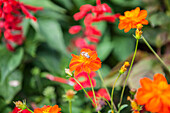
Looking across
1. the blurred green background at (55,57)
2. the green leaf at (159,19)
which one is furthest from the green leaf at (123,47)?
the green leaf at (159,19)

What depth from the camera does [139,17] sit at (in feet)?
1.39

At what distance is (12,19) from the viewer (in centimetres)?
77

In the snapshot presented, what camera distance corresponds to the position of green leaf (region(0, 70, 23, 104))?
86 centimetres

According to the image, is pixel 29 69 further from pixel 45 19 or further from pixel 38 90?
pixel 45 19

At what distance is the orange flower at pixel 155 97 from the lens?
0.99ft

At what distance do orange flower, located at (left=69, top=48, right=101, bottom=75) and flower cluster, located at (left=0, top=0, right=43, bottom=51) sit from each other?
1.17ft

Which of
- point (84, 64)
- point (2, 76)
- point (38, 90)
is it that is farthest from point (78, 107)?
point (84, 64)

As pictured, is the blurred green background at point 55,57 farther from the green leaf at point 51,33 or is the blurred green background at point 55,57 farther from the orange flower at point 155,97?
the orange flower at point 155,97

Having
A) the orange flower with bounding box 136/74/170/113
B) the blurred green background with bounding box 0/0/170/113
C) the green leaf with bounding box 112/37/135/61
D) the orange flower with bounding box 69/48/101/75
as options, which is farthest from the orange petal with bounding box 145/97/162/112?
the green leaf with bounding box 112/37/135/61

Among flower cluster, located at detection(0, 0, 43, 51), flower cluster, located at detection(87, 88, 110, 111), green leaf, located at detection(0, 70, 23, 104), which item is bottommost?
flower cluster, located at detection(87, 88, 110, 111)

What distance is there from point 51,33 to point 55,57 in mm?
118

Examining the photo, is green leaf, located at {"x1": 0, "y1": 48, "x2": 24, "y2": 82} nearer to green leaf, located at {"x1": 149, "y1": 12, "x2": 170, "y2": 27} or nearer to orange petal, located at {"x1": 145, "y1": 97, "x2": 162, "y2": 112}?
green leaf, located at {"x1": 149, "y1": 12, "x2": 170, "y2": 27}

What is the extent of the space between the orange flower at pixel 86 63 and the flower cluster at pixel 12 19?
14.1 inches

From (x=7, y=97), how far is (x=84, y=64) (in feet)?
1.86
